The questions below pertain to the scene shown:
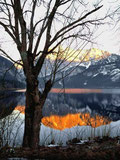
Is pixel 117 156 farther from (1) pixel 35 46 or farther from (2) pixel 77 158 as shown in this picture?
(1) pixel 35 46

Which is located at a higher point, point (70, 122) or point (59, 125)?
point (70, 122)

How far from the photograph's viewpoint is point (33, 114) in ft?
20.5

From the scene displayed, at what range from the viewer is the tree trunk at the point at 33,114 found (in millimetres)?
6113

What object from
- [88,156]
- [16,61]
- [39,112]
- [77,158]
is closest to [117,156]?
[88,156]

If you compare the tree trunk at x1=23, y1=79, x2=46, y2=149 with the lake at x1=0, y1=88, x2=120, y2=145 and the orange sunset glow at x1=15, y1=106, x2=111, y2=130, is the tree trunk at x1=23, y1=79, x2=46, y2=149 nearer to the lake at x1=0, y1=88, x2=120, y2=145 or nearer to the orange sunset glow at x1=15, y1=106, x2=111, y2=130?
the lake at x1=0, y1=88, x2=120, y2=145

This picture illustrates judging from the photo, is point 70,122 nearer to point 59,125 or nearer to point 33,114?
point 59,125

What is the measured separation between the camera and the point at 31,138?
6297mm

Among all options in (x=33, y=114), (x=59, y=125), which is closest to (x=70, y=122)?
(x=59, y=125)

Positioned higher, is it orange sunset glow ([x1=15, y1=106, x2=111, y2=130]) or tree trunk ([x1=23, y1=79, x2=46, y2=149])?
tree trunk ([x1=23, y1=79, x2=46, y2=149])

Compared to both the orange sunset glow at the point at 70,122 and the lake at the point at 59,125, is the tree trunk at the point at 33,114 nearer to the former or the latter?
the lake at the point at 59,125

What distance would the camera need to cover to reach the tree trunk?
611 cm

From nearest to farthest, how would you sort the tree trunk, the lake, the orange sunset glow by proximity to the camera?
1. the lake
2. the tree trunk
3. the orange sunset glow

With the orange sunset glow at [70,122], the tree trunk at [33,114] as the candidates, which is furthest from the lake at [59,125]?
the tree trunk at [33,114]

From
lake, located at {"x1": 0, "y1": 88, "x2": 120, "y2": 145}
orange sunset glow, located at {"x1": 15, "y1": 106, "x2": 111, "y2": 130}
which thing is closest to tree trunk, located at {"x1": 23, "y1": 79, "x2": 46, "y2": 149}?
lake, located at {"x1": 0, "y1": 88, "x2": 120, "y2": 145}
